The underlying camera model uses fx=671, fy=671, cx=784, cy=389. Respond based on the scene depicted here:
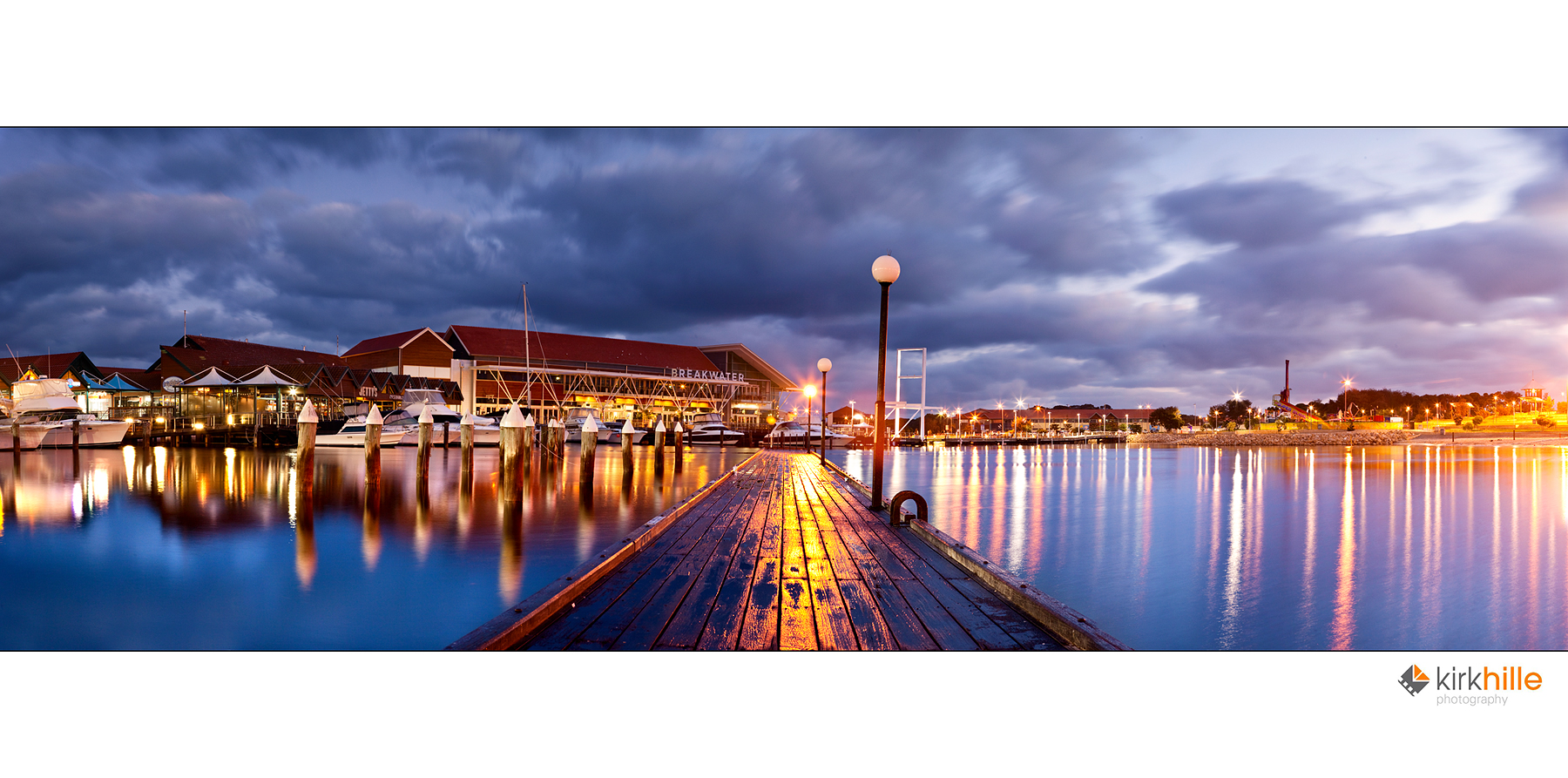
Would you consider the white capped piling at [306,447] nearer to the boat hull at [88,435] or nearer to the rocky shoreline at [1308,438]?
the boat hull at [88,435]

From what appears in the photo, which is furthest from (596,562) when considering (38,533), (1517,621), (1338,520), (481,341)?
(481,341)

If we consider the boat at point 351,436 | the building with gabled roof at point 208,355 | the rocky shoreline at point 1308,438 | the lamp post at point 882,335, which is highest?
the building with gabled roof at point 208,355

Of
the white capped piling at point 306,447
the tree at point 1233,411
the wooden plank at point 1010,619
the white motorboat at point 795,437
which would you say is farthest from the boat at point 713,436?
the tree at point 1233,411

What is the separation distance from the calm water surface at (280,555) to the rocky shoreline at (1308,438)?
89.1 metres

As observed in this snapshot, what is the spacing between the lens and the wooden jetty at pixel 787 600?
11.9ft

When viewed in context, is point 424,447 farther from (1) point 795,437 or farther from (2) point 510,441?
(1) point 795,437

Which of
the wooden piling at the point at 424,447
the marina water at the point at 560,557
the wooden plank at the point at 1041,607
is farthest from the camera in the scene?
the wooden piling at the point at 424,447

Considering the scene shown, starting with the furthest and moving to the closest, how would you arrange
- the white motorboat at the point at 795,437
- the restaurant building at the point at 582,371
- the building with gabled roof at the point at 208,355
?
the restaurant building at the point at 582,371
the white motorboat at the point at 795,437
the building with gabled roof at the point at 208,355

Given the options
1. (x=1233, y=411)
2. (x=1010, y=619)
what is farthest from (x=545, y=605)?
(x=1233, y=411)

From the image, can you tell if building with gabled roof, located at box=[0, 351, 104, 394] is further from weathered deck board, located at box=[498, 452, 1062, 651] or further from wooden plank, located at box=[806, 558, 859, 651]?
wooden plank, located at box=[806, 558, 859, 651]
